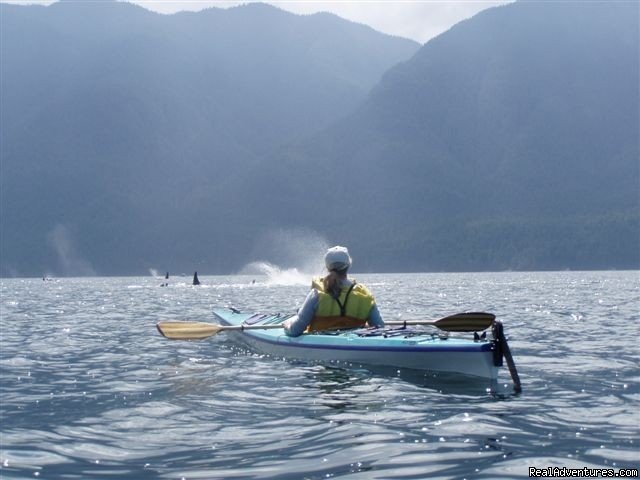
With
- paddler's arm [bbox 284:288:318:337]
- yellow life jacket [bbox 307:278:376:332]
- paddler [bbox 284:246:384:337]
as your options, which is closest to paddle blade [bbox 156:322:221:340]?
paddler's arm [bbox 284:288:318:337]

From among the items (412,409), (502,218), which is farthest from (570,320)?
(502,218)

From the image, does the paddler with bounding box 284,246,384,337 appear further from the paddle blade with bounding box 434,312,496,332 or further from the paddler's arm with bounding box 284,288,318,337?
the paddle blade with bounding box 434,312,496,332

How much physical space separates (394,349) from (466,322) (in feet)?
7.36

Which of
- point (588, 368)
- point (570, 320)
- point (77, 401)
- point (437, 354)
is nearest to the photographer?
point (77, 401)

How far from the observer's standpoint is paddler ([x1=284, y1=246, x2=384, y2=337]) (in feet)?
48.1

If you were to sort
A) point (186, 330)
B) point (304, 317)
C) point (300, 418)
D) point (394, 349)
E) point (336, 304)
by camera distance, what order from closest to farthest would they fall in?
point (300, 418)
point (394, 349)
point (336, 304)
point (304, 317)
point (186, 330)

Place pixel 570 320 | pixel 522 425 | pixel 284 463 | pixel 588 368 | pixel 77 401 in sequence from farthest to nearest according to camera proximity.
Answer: pixel 570 320, pixel 588 368, pixel 77 401, pixel 522 425, pixel 284 463

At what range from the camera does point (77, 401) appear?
11.5 metres

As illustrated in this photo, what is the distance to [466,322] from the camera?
1506 cm

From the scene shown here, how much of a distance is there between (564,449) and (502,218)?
19461cm

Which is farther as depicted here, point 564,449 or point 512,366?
point 512,366

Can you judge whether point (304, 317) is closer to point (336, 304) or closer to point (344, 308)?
point (336, 304)

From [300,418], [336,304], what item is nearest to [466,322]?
[336,304]

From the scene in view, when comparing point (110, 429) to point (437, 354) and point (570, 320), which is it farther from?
point (570, 320)
